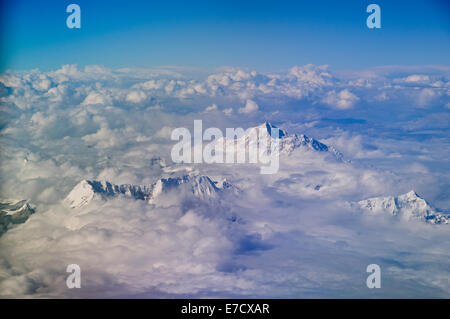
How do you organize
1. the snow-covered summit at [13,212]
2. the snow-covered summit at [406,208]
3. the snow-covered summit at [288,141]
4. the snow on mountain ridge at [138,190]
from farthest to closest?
1. the snow-covered summit at [288,141]
2. the snow-covered summit at [406,208]
3. the snow on mountain ridge at [138,190]
4. the snow-covered summit at [13,212]

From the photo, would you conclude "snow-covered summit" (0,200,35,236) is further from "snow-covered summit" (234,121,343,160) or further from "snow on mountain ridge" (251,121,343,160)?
"snow on mountain ridge" (251,121,343,160)

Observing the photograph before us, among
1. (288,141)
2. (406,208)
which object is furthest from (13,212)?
(288,141)

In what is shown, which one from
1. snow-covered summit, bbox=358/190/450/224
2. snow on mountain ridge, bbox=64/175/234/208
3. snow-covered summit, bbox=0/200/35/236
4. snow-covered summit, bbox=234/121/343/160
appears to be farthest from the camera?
snow-covered summit, bbox=234/121/343/160

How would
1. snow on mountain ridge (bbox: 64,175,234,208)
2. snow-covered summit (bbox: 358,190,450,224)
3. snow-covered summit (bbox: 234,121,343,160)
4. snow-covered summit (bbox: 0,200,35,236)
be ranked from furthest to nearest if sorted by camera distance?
snow-covered summit (bbox: 234,121,343,160) → snow-covered summit (bbox: 358,190,450,224) → snow on mountain ridge (bbox: 64,175,234,208) → snow-covered summit (bbox: 0,200,35,236)

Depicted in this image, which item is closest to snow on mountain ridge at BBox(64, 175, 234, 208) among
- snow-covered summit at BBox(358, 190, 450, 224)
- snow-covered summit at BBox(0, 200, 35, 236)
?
snow-covered summit at BBox(0, 200, 35, 236)

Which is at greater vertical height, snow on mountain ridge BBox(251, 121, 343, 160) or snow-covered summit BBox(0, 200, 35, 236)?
snow on mountain ridge BBox(251, 121, 343, 160)

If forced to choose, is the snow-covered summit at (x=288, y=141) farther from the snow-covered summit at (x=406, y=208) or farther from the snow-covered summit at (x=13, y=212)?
the snow-covered summit at (x=13, y=212)

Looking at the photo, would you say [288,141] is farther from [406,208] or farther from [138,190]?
[138,190]

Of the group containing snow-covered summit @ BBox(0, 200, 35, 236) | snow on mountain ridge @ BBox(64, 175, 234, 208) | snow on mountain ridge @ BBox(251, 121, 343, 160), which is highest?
snow on mountain ridge @ BBox(251, 121, 343, 160)

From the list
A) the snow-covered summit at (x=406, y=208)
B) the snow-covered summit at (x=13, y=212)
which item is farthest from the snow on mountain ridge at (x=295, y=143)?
the snow-covered summit at (x=13, y=212)

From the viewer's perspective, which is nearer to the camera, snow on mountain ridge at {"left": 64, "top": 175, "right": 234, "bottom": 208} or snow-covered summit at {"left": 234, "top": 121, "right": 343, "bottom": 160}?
snow on mountain ridge at {"left": 64, "top": 175, "right": 234, "bottom": 208}
